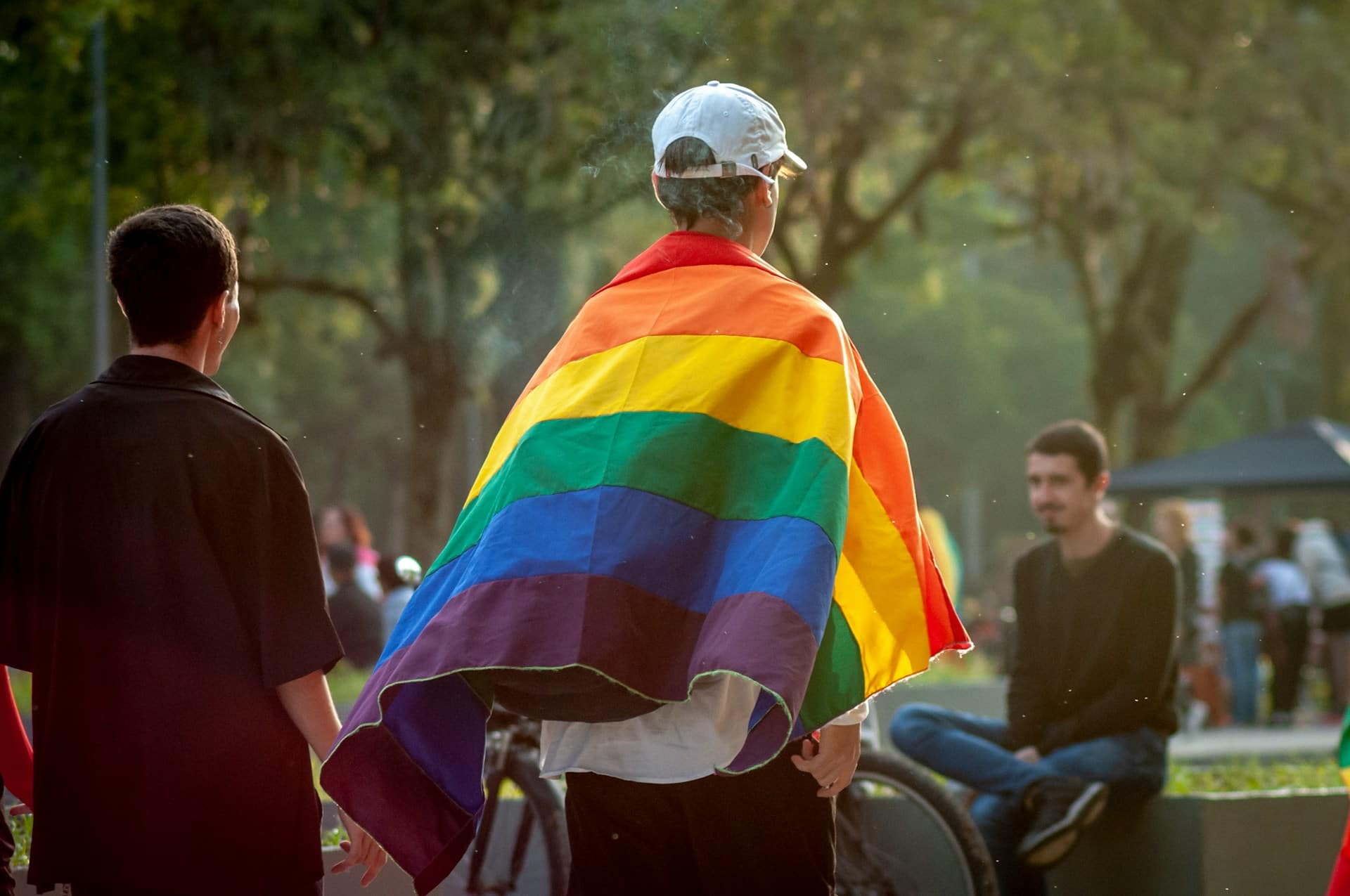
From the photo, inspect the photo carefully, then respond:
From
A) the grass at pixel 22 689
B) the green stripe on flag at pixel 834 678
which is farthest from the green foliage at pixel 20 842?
the grass at pixel 22 689

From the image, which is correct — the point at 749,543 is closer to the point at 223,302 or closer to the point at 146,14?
the point at 223,302

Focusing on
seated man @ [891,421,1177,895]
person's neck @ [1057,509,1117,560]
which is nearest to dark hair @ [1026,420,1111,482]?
seated man @ [891,421,1177,895]

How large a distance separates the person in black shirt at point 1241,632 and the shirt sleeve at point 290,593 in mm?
12429

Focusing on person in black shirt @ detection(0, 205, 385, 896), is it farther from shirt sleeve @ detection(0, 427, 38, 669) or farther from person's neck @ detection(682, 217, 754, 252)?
person's neck @ detection(682, 217, 754, 252)

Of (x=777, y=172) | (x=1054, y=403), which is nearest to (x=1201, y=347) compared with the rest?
(x=1054, y=403)

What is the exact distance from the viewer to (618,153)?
5.02m

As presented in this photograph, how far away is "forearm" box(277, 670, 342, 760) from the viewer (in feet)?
9.08

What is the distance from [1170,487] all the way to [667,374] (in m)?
14.1

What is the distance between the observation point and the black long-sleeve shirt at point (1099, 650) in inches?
203

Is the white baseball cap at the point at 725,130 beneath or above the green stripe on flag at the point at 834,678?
above

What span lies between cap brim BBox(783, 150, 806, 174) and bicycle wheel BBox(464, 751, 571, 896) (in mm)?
2468

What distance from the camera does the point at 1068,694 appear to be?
5301 mm

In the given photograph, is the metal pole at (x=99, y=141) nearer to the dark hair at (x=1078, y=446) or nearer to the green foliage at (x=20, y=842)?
the dark hair at (x=1078, y=446)

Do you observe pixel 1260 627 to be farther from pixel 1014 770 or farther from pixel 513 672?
pixel 513 672
